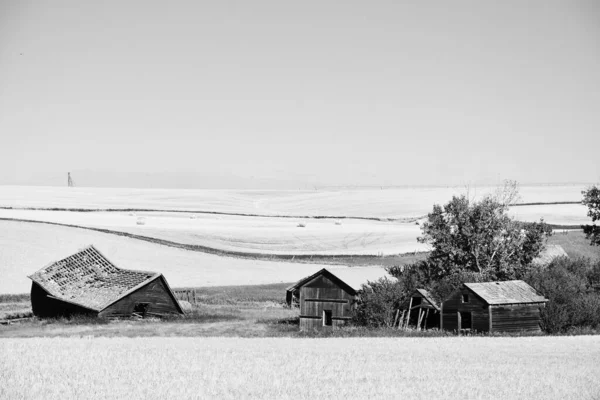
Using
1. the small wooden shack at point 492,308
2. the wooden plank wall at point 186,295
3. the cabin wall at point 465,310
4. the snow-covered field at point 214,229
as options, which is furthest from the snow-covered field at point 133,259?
the small wooden shack at point 492,308

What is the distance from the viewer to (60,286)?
2056 inches

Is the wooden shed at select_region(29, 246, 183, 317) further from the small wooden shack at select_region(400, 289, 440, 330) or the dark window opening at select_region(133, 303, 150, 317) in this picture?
the small wooden shack at select_region(400, 289, 440, 330)

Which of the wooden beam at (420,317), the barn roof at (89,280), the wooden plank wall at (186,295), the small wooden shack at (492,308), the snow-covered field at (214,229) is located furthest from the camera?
the snow-covered field at (214,229)

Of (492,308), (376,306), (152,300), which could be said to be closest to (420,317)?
(376,306)

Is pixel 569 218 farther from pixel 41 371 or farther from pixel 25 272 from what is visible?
pixel 41 371

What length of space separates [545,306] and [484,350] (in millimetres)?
14452

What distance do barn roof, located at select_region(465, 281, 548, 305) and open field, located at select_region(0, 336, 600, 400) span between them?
9.63 m

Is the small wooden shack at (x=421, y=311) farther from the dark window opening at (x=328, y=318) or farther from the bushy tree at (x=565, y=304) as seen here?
the bushy tree at (x=565, y=304)

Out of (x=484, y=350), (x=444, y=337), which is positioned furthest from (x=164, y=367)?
(x=444, y=337)

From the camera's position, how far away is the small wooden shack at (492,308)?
45906 mm

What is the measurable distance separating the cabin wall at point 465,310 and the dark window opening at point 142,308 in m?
17.4

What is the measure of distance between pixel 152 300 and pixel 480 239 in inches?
892

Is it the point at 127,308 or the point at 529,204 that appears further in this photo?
the point at 529,204

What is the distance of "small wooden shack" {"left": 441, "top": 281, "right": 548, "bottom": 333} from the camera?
45.9 m
